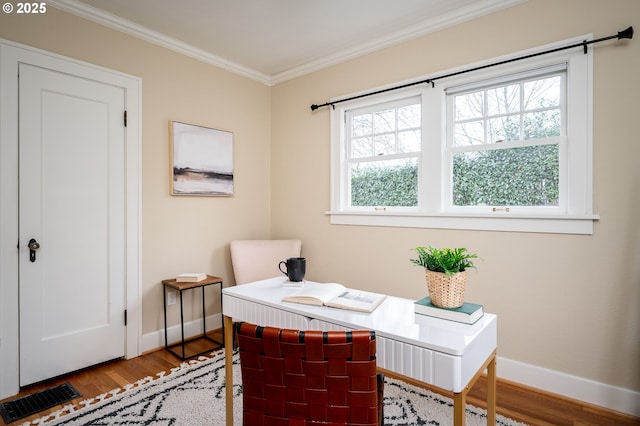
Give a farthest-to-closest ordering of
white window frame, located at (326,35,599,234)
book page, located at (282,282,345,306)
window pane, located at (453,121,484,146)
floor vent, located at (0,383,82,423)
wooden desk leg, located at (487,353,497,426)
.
→ 1. window pane, located at (453,121,484,146)
2. white window frame, located at (326,35,599,234)
3. floor vent, located at (0,383,82,423)
4. book page, located at (282,282,345,306)
5. wooden desk leg, located at (487,353,497,426)

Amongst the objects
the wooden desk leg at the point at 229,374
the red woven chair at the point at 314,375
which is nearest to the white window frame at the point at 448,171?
the wooden desk leg at the point at 229,374

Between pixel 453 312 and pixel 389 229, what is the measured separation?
5.46 feet

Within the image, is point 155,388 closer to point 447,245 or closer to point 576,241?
point 447,245

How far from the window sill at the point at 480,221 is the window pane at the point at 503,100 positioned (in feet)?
2.46

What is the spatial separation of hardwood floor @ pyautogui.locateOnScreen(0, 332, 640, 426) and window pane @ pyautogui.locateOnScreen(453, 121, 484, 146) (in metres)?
1.72

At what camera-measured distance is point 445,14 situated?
261cm

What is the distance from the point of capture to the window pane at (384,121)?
10.1 ft

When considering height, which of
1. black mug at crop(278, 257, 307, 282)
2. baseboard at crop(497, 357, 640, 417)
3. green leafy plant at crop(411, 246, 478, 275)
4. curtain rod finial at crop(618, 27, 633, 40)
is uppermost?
curtain rod finial at crop(618, 27, 633, 40)

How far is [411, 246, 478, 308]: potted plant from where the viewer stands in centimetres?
137

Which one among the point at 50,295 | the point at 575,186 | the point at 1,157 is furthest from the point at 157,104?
the point at 575,186

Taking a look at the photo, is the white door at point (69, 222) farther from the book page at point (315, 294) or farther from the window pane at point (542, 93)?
the window pane at point (542, 93)

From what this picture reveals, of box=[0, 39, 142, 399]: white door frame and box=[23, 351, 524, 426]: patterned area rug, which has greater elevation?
box=[0, 39, 142, 399]: white door frame

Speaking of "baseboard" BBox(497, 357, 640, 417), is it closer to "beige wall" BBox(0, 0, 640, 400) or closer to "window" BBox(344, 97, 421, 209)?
"beige wall" BBox(0, 0, 640, 400)

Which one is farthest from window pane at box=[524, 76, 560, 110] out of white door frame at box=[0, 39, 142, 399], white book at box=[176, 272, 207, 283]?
white door frame at box=[0, 39, 142, 399]
